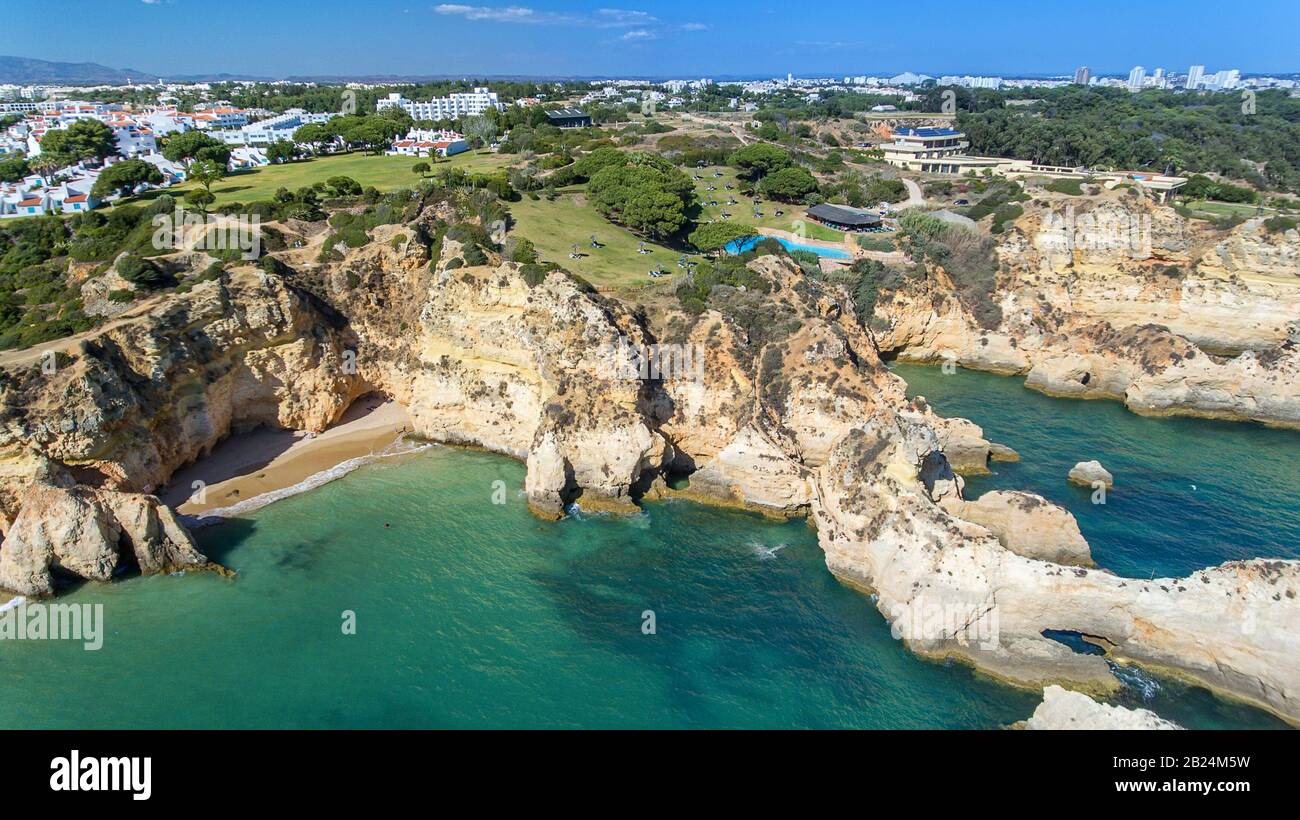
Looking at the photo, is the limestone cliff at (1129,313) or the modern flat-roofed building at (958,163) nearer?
the limestone cliff at (1129,313)

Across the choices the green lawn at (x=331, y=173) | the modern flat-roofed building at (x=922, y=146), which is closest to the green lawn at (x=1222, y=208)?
the modern flat-roofed building at (x=922, y=146)

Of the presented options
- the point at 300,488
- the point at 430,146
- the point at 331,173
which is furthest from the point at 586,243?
the point at 430,146

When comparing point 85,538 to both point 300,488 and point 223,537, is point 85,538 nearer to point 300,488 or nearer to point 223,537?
point 223,537

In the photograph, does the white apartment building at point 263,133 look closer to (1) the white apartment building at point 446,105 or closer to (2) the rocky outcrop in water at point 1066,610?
(1) the white apartment building at point 446,105

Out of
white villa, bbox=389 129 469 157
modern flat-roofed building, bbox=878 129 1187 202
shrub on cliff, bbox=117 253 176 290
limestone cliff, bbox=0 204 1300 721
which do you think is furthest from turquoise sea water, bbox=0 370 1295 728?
modern flat-roofed building, bbox=878 129 1187 202
